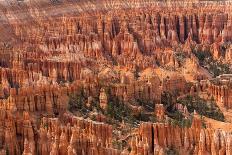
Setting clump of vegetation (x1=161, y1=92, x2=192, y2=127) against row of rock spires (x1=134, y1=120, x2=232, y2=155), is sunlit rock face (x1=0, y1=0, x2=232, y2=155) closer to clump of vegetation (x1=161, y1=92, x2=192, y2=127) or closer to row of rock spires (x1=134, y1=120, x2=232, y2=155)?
row of rock spires (x1=134, y1=120, x2=232, y2=155)

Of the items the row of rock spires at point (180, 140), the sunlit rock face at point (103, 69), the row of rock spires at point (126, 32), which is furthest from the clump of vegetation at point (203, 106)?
the row of rock spires at point (126, 32)

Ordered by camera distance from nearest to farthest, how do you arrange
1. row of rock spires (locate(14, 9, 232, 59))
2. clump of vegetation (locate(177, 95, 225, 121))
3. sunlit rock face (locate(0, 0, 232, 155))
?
sunlit rock face (locate(0, 0, 232, 155)), clump of vegetation (locate(177, 95, 225, 121)), row of rock spires (locate(14, 9, 232, 59))

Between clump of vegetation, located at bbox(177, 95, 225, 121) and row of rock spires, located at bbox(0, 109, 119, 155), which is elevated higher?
row of rock spires, located at bbox(0, 109, 119, 155)

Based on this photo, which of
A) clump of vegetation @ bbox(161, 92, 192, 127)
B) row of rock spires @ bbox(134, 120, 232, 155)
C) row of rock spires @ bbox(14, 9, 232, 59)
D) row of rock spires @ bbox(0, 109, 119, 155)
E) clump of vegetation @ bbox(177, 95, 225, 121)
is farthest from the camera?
row of rock spires @ bbox(14, 9, 232, 59)

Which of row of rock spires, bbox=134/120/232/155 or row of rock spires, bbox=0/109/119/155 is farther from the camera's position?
row of rock spires, bbox=134/120/232/155

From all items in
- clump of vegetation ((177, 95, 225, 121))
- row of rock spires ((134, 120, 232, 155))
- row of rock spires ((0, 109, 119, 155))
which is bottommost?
clump of vegetation ((177, 95, 225, 121))

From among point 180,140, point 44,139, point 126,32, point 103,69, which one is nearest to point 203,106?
point 180,140

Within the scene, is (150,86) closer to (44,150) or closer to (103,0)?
(44,150)

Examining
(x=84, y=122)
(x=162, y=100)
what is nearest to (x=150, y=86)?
(x=162, y=100)

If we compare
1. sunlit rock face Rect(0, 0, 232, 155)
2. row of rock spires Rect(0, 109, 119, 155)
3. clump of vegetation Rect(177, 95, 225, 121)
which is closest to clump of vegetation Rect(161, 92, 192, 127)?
sunlit rock face Rect(0, 0, 232, 155)
